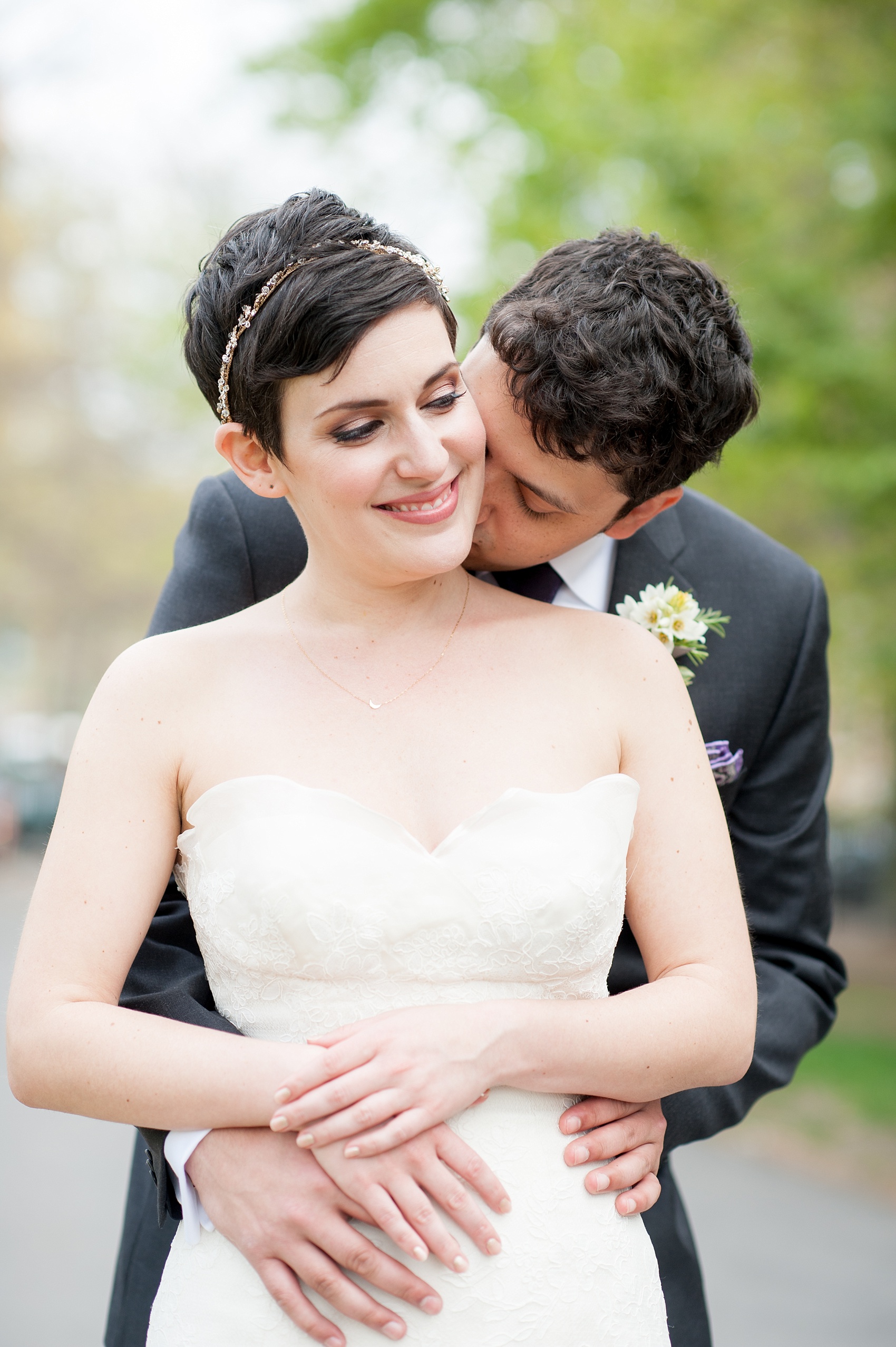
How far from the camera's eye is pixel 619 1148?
2156 millimetres

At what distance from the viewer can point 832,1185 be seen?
274 inches

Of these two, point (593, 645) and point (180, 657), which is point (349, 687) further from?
point (593, 645)

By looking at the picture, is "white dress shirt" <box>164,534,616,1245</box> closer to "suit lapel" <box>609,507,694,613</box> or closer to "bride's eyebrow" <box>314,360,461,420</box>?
"suit lapel" <box>609,507,694,613</box>

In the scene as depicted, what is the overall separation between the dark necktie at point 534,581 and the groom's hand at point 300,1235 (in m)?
1.35

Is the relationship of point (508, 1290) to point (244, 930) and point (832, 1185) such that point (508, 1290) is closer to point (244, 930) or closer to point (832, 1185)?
point (244, 930)

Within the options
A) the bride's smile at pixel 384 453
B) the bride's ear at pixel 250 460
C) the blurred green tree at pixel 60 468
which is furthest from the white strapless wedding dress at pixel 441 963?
the blurred green tree at pixel 60 468

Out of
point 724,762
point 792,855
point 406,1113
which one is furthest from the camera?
point 792,855

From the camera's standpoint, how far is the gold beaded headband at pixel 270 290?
2146 millimetres

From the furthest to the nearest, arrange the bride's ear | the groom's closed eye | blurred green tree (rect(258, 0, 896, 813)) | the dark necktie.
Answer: blurred green tree (rect(258, 0, 896, 813)) → the dark necktie → the groom's closed eye → the bride's ear

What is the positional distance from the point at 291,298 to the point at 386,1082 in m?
1.30

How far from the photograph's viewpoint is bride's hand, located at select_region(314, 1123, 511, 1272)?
6.42 feet

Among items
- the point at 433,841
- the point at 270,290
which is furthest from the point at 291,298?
the point at 433,841

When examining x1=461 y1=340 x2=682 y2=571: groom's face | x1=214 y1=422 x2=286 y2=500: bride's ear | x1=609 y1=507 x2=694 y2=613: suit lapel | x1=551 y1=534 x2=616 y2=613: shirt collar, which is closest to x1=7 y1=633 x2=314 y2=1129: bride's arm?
x1=214 y1=422 x2=286 y2=500: bride's ear

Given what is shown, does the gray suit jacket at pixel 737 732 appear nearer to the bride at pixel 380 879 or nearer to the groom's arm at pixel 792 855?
the groom's arm at pixel 792 855
